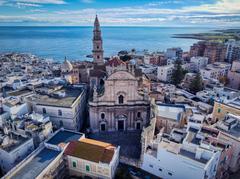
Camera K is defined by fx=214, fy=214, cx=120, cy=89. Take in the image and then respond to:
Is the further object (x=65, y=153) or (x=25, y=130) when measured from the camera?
(x=25, y=130)

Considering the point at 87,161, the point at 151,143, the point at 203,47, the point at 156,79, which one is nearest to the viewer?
the point at 87,161

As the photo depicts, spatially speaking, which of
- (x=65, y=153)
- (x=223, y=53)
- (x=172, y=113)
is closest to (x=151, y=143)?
(x=172, y=113)

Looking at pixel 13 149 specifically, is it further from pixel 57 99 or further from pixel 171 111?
pixel 171 111

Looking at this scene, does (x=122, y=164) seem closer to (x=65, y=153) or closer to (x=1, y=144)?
(x=65, y=153)

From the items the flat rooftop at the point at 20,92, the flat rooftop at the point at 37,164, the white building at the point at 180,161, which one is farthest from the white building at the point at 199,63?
the flat rooftop at the point at 37,164

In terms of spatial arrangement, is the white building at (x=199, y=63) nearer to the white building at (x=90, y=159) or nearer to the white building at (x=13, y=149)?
the white building at (x=90, y=159)

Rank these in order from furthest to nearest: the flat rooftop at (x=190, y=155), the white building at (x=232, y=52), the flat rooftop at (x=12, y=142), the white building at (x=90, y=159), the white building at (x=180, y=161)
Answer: the white building at (x=232, y=52) → the flat rooftop at (x=12, y=142) → the white building at (x=90, y=159) → the flat rooftop at (x=190, y=155) → the white building at (x=180, y=161)
